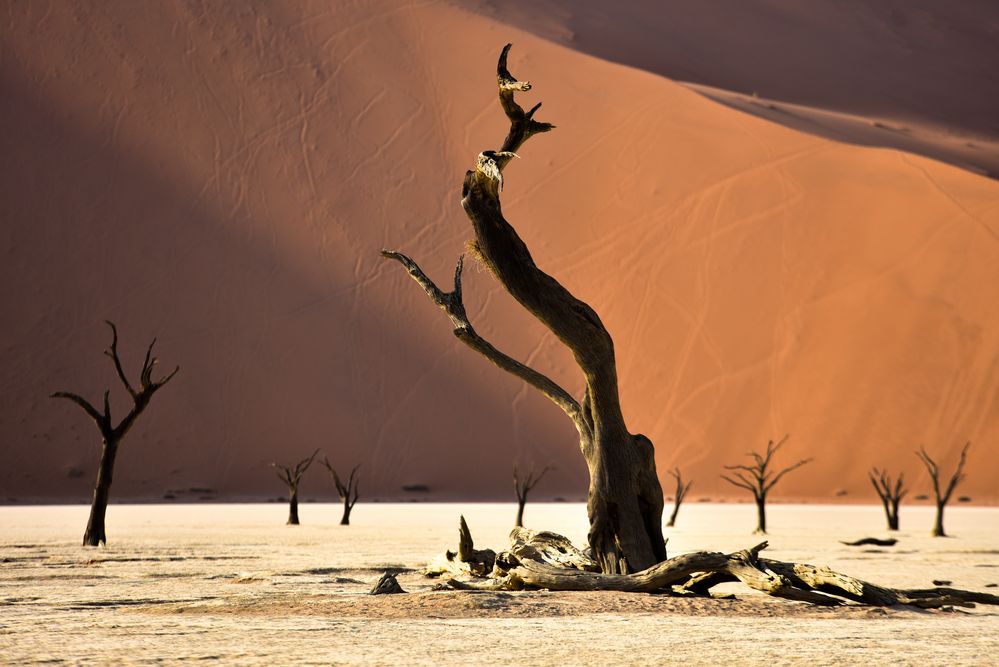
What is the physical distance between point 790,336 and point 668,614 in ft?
127

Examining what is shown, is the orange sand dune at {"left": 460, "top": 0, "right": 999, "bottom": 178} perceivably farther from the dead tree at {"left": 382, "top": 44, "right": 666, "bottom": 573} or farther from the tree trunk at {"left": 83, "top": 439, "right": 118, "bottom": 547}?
the dead tree at {"left": 382, "top": 44, "right": 666, "bottom": 573}

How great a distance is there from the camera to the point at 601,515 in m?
10.6

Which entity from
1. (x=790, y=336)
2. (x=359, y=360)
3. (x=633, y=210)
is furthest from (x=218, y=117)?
(x=790, y=336)

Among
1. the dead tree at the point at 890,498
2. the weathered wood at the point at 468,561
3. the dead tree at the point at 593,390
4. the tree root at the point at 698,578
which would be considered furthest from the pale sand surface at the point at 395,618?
the dead tree at the point at 890,498

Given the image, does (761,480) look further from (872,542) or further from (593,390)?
(593,390)

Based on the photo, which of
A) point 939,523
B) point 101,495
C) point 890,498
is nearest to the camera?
point 101,495

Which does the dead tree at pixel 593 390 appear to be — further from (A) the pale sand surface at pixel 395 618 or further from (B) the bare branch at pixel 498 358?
(A) the pale sand surface at pixel 395 618

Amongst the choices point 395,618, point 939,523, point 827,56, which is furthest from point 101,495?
point 827,56

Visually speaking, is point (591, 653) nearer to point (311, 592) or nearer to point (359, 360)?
point (311, 592)

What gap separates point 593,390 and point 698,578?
1.72m

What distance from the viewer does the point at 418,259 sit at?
49.6 m

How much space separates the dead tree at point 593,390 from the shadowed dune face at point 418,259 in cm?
3360

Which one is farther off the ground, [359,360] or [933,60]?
[933,60]

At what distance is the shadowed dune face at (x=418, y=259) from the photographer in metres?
45.3
